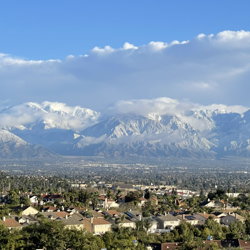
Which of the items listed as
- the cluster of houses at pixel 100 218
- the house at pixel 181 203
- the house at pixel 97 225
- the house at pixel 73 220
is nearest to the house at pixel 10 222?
the cluster of houses at pixel 100 218

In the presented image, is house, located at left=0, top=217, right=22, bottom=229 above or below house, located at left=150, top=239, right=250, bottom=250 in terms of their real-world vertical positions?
above

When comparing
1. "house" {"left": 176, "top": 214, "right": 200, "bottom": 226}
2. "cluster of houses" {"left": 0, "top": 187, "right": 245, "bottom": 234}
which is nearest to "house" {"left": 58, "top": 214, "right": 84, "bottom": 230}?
"cluster of houses" {"left": 0, "top": 187, "right": 245, "bottom": 234}

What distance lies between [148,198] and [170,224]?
30.9 m

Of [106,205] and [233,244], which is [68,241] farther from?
[106,205]

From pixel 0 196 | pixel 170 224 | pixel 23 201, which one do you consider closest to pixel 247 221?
pixel 170 224

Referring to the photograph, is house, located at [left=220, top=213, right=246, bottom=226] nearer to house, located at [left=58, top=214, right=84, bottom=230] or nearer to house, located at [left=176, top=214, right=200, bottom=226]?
house, located at [left=176, top=214, right=200, bottom=226]

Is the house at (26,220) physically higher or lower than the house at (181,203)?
higher

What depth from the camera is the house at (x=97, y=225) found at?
203 ft

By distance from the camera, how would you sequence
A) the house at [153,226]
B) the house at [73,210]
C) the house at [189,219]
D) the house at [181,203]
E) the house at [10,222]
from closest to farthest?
the house at [10,222], the house at [153,226], the house at [189,219], the house at [73,210], the house at [181,203]

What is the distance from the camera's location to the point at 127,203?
93.9 m

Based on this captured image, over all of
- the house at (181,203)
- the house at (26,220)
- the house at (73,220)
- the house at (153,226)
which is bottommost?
the house at (153,226)

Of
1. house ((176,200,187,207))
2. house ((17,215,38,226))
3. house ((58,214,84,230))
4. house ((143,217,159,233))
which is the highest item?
house ((58,214,84,230))

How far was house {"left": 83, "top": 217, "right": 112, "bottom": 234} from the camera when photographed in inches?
2435

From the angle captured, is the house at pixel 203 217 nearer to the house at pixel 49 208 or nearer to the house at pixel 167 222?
the house at pixel 167 222
